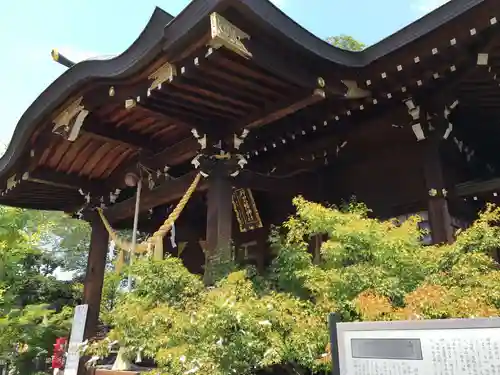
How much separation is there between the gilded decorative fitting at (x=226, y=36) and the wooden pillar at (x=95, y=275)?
5.28 meters

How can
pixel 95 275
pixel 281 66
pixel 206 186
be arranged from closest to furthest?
pixel 281 66 < pixel 206 186 < pixel 95 275

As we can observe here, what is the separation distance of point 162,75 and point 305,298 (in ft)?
8.82

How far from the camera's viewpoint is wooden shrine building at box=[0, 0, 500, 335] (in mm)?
4277

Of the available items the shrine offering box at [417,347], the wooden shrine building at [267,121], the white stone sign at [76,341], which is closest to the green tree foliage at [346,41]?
the wooden shrine building at [267,121]

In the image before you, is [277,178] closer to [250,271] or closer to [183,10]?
[250,271]

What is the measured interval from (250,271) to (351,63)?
2.56 m

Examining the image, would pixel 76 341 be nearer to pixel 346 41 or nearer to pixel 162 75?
pixel 162 75

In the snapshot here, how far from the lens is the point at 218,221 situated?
536 cm

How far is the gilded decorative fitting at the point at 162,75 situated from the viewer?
14.6 ft

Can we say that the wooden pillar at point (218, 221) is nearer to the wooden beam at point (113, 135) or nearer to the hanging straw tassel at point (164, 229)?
the hanging straw tassel at point (164, 229)

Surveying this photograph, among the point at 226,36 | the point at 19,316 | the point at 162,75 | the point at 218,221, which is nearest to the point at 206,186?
the point at 218,221

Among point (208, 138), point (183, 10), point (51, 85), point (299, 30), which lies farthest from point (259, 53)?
point (51, 85)

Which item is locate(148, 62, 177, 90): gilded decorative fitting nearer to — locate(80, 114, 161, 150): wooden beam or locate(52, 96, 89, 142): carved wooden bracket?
locate(52, 96, 89, 142): carved wooden bracket

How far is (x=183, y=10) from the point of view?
3.99 metres
